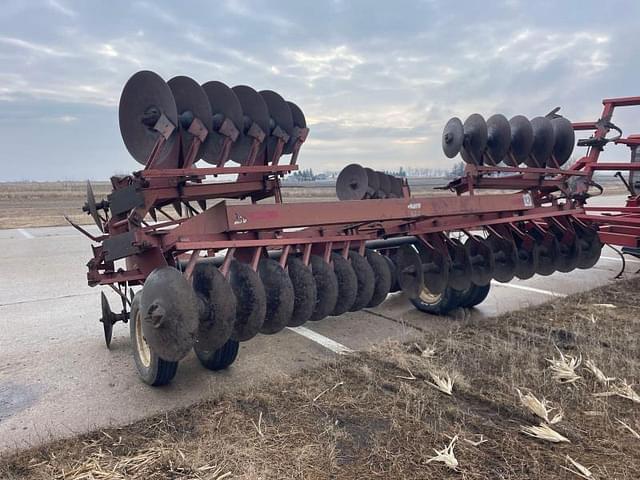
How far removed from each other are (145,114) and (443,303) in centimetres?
356

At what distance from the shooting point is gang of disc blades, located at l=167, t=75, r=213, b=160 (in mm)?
3703

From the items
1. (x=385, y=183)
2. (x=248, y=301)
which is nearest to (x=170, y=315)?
(x=248, y=301)

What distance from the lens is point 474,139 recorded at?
17.0 feet

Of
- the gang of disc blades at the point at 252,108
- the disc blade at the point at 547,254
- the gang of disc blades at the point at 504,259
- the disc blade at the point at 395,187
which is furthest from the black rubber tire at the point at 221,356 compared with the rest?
the disc blade at the point at 547,254

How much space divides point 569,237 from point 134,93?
484cm

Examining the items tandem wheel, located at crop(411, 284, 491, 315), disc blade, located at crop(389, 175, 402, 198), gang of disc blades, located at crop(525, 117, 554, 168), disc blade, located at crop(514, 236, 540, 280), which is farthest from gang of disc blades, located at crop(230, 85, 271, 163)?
gang of disc blades, located at crop(525, 117, 554, 168)

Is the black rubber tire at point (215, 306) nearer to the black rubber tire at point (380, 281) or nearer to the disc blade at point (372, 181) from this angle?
the black rubber tire at point (380, 281)

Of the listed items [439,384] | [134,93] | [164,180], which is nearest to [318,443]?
[439,384]

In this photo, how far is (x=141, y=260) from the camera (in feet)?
11.6

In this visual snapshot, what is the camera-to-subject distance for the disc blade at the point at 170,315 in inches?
115

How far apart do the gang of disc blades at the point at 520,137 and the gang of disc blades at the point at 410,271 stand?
1.83 m

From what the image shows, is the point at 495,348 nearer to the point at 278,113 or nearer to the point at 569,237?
the point at 569,237

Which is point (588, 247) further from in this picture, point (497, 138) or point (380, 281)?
point (380, 281)

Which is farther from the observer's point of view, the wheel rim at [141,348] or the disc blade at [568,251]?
the disc blade at [568,251]
